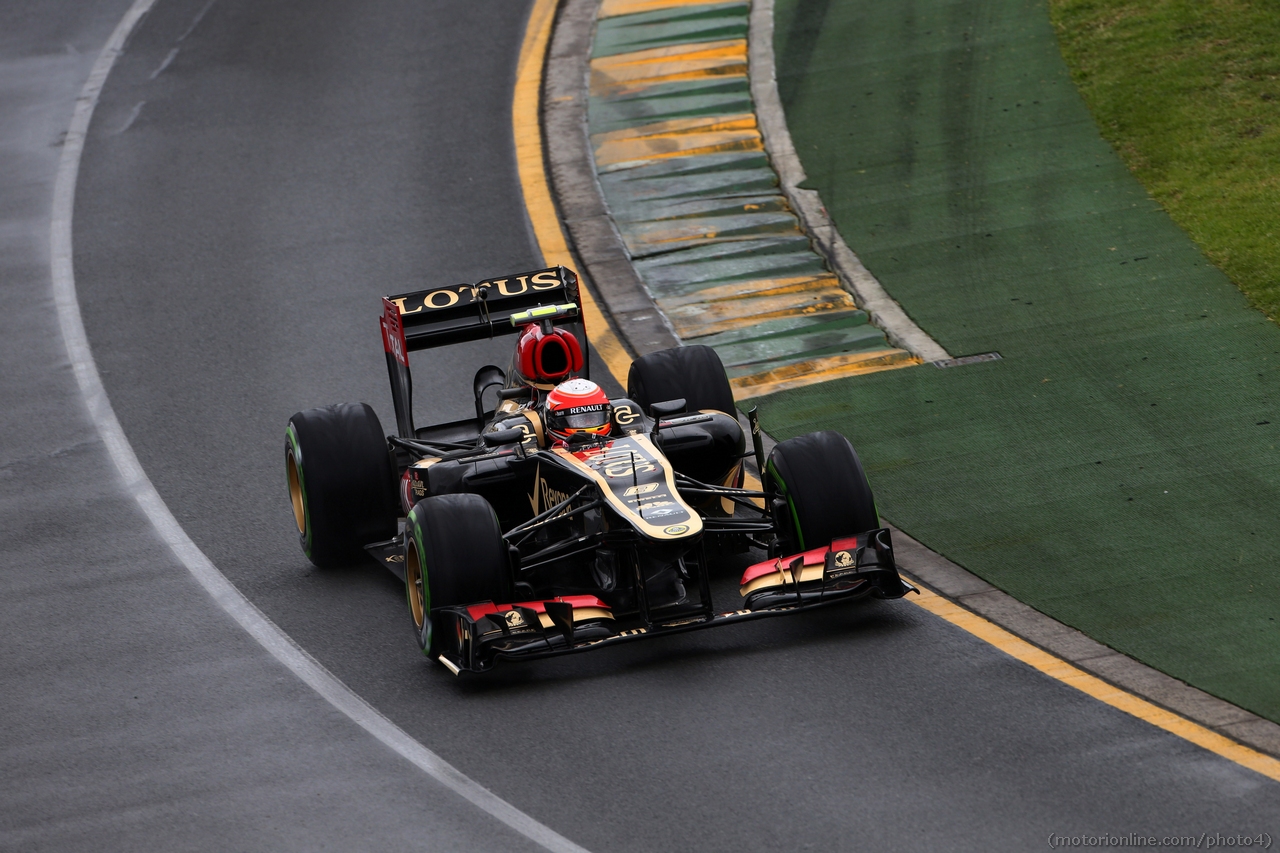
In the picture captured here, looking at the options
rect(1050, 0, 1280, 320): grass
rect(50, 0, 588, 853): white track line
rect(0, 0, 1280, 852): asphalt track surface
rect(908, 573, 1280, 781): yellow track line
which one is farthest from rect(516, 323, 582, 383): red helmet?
rect(1050, 0, 1280, 320): grass

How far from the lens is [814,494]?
984 centimetres

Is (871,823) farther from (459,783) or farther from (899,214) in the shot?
(899,214)

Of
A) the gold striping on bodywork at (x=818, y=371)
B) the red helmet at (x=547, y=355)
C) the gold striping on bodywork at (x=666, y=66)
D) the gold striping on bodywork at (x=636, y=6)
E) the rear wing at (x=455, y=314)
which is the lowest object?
the gold striping on bodywork at (x=818, y=371)

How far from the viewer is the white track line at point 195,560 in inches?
331

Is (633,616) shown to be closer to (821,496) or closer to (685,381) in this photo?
(821,496)

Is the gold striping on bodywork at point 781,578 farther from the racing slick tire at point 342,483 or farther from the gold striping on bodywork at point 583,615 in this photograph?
the racing slick tire at point 342,483

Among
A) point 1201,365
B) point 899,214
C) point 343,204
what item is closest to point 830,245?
point 899,214

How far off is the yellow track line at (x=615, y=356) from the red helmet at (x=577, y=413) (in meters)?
2.21

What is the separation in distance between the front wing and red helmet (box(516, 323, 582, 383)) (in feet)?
6.96

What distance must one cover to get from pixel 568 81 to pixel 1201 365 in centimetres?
996

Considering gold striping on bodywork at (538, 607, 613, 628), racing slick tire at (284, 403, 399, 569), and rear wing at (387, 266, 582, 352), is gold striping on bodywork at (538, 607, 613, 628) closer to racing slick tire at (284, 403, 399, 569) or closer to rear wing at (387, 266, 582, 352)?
racing slick tire at (284, 403, 399, 569)

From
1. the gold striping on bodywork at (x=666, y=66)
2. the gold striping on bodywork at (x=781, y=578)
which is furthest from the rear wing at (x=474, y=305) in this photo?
the gold striping on bodywork at (x=666, y=66)

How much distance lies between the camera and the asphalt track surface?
26.5ft

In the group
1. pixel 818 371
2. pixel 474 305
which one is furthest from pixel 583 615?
pixel 818 371
